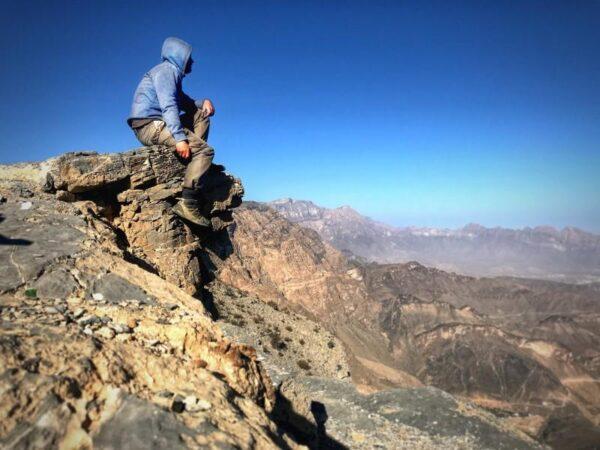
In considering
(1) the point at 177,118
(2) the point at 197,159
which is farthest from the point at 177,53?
(2) the point at 197,159

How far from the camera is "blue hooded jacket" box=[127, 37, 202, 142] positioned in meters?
7.32

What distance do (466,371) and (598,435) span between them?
49611mm

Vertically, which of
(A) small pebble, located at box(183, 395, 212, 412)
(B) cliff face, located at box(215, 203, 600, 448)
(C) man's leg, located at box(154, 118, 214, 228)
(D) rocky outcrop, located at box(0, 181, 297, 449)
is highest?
(C) man's leg, located at box(154, 118, 214, 228)

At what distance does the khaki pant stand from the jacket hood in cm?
134

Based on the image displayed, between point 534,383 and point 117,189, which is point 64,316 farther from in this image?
point 534,383

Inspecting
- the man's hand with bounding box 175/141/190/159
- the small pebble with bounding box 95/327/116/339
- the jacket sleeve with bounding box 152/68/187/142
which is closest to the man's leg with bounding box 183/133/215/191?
the man's hand with bounding box 175/141/190/159

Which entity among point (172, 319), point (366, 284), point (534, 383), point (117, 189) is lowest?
point (534, 383)

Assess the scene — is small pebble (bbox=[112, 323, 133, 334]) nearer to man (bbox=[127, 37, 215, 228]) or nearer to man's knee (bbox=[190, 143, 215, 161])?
man (bbox=[127, 37, 215, 228])

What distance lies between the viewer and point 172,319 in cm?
499

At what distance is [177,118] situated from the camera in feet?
24.3

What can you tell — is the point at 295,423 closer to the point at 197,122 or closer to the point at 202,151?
the point at 202,151

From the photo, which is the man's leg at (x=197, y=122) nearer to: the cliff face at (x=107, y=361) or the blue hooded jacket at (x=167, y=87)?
the blue hooded jacket at (x=167, y=87)

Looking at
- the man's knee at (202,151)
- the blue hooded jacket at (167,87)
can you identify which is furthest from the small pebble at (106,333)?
the man's knee at (202,151)

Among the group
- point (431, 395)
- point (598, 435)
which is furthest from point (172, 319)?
point (598, 435)
